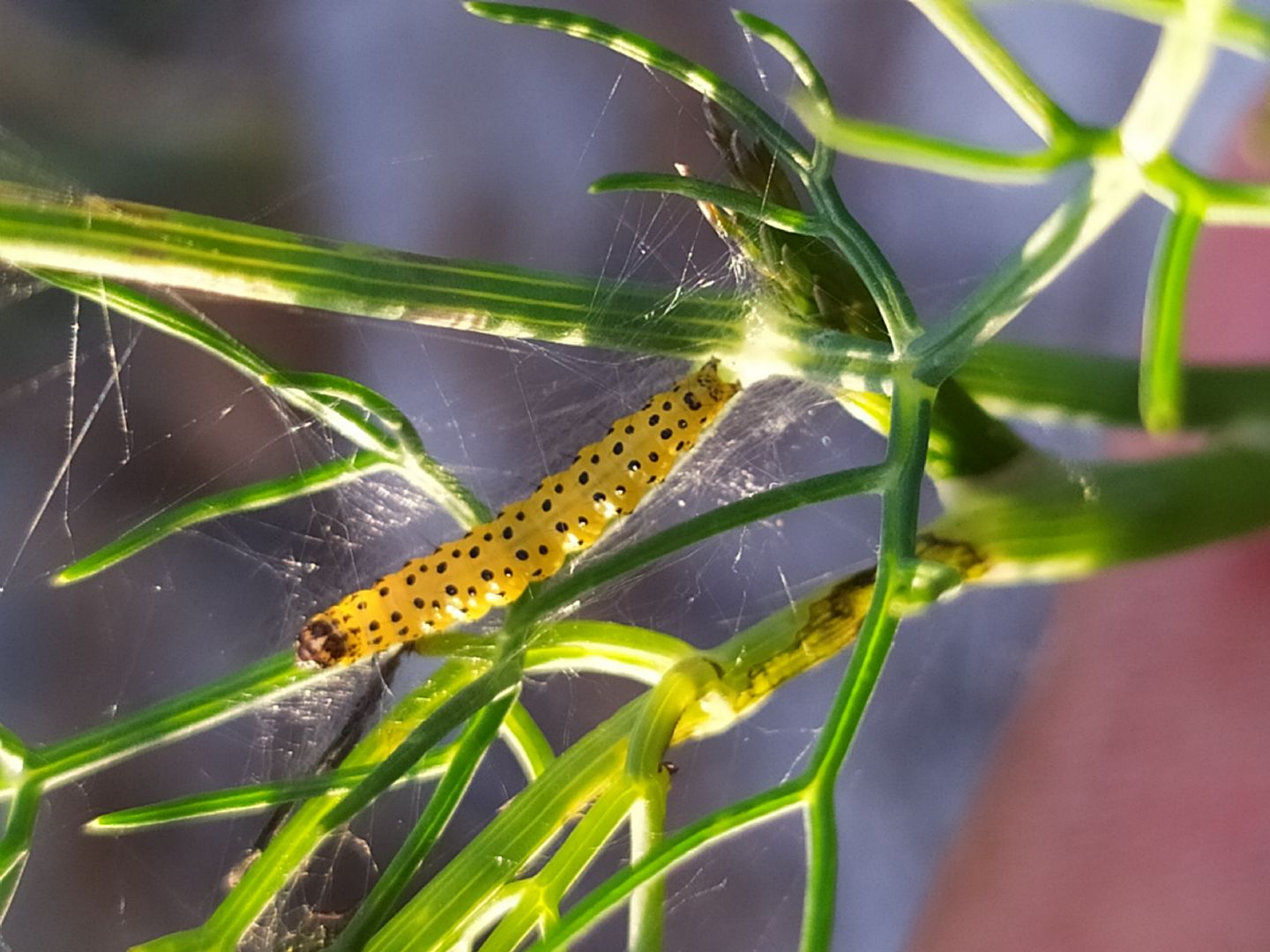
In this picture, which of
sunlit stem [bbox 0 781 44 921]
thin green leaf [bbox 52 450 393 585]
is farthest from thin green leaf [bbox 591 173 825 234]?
sunlit stem [bbox 0 781 44 921]

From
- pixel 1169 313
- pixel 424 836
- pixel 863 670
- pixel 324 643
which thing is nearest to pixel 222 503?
pixel 324 643

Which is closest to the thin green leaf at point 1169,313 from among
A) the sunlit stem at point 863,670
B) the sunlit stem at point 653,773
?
the sunlit stem at point 863,670

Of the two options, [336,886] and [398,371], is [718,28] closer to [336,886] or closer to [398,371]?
[398,371]

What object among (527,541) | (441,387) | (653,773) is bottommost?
(653,773)

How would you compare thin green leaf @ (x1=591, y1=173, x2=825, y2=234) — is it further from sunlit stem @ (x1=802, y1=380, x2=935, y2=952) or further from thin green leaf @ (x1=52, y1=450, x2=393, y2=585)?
thin green leaf @ (x1=52, y1=450, x2=393, y2=585)

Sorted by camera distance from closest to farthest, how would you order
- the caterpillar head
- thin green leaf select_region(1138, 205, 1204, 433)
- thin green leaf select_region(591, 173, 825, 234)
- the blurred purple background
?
thin green leaf select_region(1138, 205, 1204, 433) → thin green leaf select_region(591, 173, 825, 234) → the caterpillar head → the blurred purple background

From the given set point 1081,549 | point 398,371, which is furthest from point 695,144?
point 1081,549

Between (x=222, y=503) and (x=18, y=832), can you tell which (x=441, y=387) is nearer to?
(x=222, y=503)
